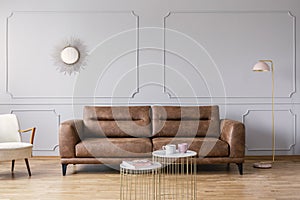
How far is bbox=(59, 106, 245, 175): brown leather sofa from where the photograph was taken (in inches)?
188

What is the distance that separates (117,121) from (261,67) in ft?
6.69

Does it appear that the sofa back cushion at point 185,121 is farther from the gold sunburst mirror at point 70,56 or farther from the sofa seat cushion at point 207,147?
the gold sunburst mirror at point 70,56

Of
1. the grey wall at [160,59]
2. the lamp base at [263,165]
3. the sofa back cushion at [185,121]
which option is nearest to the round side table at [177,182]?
the sofa back cushion at [185,121]

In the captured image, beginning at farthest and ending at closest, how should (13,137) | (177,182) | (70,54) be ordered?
(70,54), (13,137), (177,182)

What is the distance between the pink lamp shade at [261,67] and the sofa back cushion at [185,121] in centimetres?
73

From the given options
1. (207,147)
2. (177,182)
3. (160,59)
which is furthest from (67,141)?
(160,59)

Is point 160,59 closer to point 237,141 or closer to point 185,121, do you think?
point 185,121

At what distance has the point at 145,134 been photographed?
5.25m

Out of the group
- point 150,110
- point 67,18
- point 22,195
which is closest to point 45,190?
point 22,195

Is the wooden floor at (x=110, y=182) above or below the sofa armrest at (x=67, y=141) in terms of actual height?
below

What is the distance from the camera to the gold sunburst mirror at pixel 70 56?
5852mm

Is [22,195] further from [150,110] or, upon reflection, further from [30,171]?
[150,110]

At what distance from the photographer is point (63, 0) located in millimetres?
5887

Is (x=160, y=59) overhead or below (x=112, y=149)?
overhead
